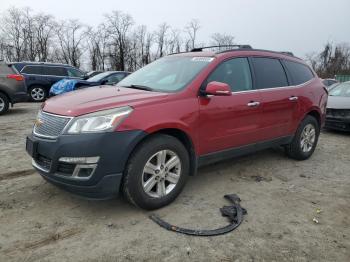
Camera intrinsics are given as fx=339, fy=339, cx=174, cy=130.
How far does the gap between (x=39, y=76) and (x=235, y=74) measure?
11852mm

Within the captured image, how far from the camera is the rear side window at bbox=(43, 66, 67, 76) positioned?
1457 centimetres

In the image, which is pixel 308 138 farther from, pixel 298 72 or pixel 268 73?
pixel 268 73

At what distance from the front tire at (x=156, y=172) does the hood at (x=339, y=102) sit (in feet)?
19.9

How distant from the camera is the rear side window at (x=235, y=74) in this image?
4.25m

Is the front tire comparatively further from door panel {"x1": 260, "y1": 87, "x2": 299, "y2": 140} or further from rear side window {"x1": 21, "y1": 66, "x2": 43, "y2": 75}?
rear side window {"x1": 21, "y1": 66, "x2": 43, "y2": 75}

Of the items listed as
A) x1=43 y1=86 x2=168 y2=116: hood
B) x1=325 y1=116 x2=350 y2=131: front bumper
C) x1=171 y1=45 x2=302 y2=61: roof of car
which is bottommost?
x1=325 y1=116 x2=350 y2=131: front bumper

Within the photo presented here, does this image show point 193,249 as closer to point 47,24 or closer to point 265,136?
point 265,136

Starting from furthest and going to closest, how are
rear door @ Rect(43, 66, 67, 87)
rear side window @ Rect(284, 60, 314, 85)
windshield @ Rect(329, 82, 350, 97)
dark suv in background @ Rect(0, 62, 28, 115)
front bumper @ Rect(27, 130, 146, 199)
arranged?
1. rear door @ Rect(43, 66, 67, 87)
2. dark suv in background @ Rect(0, 62, 28, 115)
3. windshield @ Rect(329, 82, 350, 97)
4. rear side window @ Rect(284, 60, 314, 85)
5. front bumper @ Rect(27, 130, 146, 199)

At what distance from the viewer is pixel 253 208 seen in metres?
3.83

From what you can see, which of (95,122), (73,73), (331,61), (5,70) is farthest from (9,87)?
(331,61)

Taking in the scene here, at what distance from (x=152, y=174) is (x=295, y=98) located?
9.71 feet

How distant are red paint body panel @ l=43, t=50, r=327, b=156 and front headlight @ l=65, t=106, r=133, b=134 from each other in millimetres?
60

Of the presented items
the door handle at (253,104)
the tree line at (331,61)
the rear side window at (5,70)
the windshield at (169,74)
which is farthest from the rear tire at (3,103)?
the tree line at (331,61)

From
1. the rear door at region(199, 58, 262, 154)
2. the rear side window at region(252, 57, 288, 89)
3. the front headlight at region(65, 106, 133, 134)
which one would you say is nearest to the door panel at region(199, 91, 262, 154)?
the rear door at region(199, 58, 262, 154)
